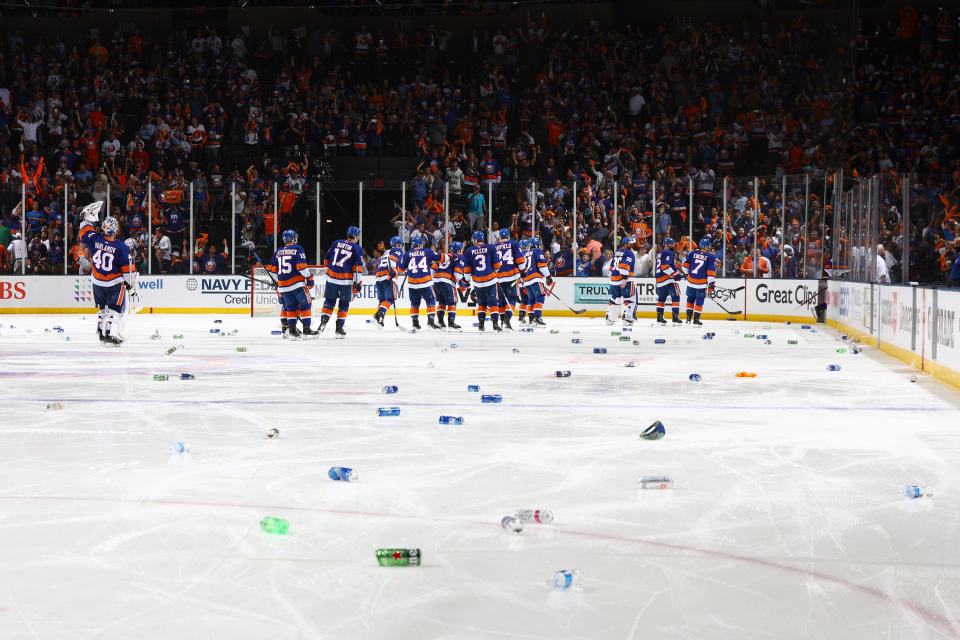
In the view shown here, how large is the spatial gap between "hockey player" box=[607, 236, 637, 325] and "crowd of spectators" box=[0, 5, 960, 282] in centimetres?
167

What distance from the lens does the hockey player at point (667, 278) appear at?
1938cm

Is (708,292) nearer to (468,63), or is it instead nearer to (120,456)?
(468,63)

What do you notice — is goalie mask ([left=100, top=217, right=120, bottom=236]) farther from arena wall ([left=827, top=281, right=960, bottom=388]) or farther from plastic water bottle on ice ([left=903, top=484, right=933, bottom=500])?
plastic water bottle on ice ([left=903, top=484, right=933, bottom=500])

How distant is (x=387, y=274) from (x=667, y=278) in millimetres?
5082

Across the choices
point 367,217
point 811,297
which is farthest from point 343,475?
point 367,217

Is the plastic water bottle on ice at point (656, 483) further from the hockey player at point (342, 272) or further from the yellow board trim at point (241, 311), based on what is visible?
the yellow board trim at point (241, 311)

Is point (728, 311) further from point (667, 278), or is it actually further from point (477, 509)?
point (477, 509)

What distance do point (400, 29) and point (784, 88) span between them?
381 inches

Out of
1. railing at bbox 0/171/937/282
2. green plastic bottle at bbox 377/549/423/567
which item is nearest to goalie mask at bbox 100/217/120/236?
railing at bbox 0/171/937/282

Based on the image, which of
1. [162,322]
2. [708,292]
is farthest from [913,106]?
[162,322]

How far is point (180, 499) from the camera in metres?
4.62

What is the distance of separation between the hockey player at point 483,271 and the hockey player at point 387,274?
1.25 m

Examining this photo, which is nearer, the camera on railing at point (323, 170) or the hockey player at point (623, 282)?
the hockey player at point (623, 282)

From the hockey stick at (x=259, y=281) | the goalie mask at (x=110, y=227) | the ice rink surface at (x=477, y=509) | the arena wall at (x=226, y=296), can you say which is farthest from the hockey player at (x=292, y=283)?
the arena wall at (x=226, y=296)
